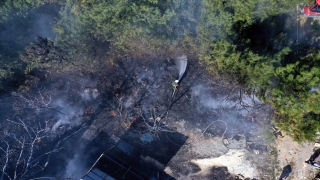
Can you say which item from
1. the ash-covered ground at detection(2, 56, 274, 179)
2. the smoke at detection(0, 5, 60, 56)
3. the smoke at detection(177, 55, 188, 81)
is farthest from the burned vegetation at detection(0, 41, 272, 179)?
the smoke at detection(0, 5, 60, 56)

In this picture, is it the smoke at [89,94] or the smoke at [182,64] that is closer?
the smoke at [182,64]

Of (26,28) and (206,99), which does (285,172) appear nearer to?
(206,99)

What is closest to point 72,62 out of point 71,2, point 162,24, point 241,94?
point 71,2

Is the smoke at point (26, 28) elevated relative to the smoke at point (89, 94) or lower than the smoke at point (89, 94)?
elevated

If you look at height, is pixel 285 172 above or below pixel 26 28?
below

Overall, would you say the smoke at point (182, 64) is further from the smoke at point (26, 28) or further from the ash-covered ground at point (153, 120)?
the smoke at point (26, 28)

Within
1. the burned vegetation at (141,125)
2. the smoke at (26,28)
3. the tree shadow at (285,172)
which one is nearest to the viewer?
the tree shadow at (285,172)

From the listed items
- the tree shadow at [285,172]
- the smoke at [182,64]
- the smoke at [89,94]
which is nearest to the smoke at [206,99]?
the smoke at [182,64]

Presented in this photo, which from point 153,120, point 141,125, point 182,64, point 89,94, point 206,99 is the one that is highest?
point 182,64

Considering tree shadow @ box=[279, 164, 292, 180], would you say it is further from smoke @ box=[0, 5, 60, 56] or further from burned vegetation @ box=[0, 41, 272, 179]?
smoke @ box=[0, 5, 60, 56]

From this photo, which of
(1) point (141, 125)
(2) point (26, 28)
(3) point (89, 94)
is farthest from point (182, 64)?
(2) point (26, 28)
